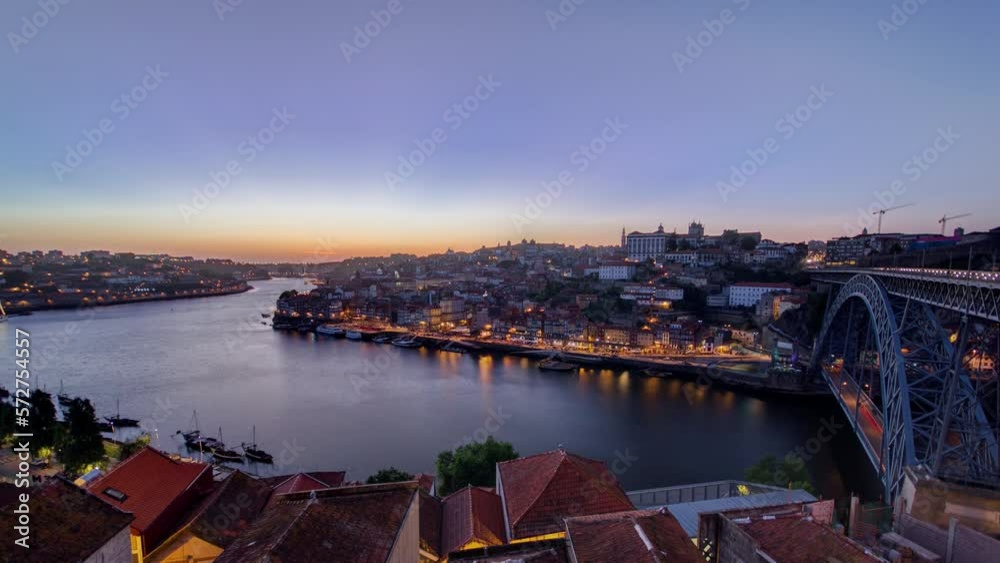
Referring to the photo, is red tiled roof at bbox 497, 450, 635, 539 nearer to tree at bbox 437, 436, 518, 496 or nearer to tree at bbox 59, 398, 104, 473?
tree at bbox 437, 436, 518, 496

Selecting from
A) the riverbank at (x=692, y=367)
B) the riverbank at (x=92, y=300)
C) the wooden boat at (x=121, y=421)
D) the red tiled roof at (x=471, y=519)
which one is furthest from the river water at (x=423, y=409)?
the riverbank at (x=92, y=300)

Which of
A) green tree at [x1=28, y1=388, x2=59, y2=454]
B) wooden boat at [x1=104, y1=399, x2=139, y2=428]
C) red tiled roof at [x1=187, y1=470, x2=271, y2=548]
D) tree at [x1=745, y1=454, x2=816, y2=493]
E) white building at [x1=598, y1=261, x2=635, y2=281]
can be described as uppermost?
white building at [x1=598, y1=261, x2=635, y2=281]

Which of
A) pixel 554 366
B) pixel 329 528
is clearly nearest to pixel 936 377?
pixel 329 528

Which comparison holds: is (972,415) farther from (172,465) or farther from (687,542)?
(172,465)

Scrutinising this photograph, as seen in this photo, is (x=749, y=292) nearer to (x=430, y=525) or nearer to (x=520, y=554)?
(x=430, y=525)

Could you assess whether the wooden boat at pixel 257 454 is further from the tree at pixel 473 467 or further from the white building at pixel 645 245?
the white building at pixel 645 245

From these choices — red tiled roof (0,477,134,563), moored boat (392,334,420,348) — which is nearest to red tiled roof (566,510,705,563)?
red tiled roof (0,477,134,563)
